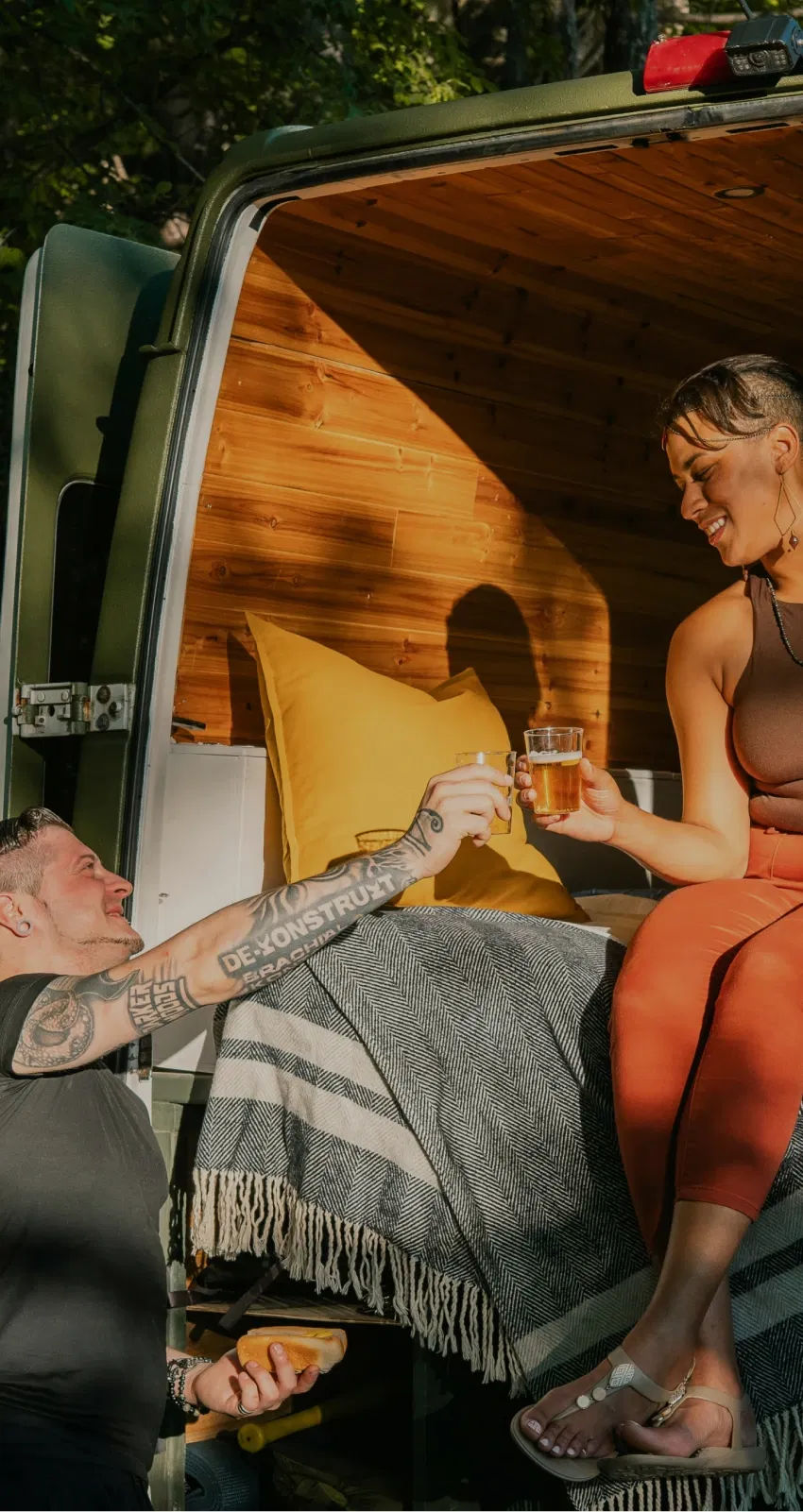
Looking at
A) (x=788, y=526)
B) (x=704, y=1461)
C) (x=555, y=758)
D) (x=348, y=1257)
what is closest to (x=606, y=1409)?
(x=704, y=1461)

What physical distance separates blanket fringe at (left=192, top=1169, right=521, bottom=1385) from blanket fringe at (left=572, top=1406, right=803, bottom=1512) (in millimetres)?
268

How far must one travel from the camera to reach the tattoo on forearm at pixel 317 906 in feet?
8.25

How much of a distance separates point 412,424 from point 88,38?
5.05m

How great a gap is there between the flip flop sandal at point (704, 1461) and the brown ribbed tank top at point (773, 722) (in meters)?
1.05

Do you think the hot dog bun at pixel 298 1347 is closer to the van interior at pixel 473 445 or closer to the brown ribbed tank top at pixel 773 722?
the van interior at pixel 473 445

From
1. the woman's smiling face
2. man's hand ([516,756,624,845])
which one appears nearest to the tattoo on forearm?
man's hand ([516,756,624,845])

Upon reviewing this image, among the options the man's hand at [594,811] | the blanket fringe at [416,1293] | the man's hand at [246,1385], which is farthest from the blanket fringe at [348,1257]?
the man's hand at [594,811]

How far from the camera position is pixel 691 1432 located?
82.4 inches

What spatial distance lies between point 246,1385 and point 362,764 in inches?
57.2

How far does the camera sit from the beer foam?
2.53 metres

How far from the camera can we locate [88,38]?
26.2 feet

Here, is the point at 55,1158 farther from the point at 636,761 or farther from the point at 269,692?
the point at 636,761

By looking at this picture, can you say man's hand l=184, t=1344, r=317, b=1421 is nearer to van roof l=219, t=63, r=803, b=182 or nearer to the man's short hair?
the man's short hair

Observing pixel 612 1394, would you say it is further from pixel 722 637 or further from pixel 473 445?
pixel 473 445
